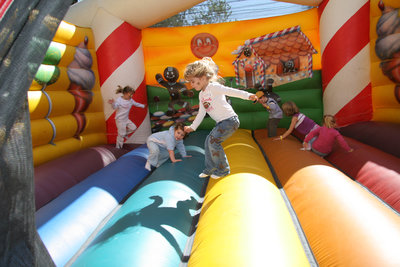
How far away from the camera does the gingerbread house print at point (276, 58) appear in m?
4.13

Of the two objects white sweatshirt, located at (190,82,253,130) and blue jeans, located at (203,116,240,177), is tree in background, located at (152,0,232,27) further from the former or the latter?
blue jeans, located at (203,116,240,177)

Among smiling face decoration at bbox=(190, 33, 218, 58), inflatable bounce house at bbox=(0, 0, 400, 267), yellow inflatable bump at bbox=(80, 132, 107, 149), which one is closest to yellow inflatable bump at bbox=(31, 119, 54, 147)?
inflatable bounce house at bbox=(0, 0, 400, 267)

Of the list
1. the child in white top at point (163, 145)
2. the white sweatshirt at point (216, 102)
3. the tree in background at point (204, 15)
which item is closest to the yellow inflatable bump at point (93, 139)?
the child in white top at point (163, 145)

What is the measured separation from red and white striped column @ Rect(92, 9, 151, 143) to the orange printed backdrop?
346 mm

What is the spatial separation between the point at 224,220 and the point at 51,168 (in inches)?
67.8

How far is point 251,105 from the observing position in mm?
4355

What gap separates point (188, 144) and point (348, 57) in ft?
7.25

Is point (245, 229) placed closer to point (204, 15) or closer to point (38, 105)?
point (38, 105)

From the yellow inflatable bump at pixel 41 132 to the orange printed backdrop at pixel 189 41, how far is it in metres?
1.84

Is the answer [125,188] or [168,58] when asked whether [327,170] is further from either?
[168,58]

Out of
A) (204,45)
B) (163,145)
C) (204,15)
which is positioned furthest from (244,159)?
(204,15)

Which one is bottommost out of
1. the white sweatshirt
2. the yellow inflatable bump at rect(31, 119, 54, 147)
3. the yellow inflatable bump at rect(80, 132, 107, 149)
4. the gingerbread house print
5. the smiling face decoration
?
the yellow inflatable bump at rect(80, 132, 107, 149)

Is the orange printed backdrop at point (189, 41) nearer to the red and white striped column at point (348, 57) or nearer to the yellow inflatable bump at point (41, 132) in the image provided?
the red and white striped column at point (348, 57)

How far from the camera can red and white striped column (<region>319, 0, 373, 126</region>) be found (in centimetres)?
345
